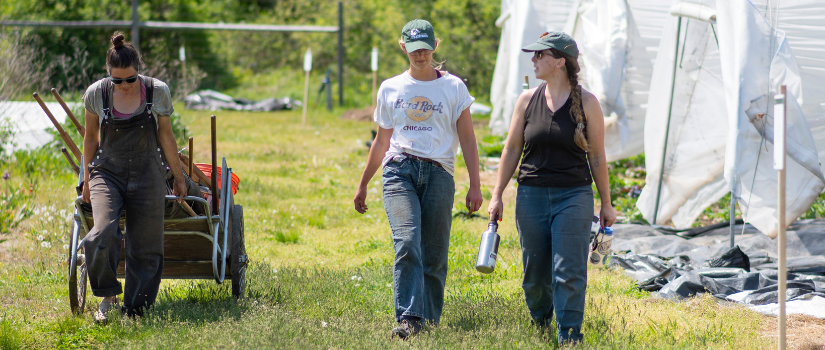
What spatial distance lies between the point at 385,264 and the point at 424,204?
2.06 meters

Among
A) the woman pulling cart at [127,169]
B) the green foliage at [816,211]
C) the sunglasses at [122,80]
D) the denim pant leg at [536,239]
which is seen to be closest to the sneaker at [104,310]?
the woman pulling cart at [127,169]

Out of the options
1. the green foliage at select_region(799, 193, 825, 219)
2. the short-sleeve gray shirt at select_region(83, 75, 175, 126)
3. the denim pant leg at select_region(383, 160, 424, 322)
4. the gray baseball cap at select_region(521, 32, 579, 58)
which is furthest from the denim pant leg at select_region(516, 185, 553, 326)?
the green foliage at select_region(799, 193, 825, 219)

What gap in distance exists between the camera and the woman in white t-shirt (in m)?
4.03

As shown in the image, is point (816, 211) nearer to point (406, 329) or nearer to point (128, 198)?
point (406, 329)

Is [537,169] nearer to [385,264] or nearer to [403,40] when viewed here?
[403,40]

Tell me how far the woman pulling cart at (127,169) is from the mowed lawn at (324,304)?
32 cm

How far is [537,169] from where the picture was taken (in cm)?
398

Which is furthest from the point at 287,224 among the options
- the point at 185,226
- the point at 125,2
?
the point at 125,2

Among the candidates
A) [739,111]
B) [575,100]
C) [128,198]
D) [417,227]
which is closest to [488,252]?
[417,227]

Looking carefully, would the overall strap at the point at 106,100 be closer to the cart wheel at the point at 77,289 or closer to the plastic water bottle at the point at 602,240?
the cart wheel at the point at 77,289

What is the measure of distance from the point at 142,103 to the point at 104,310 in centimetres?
124

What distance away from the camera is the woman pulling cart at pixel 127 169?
411cm

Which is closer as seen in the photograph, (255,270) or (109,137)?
(109,137)

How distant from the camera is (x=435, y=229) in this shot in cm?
416
